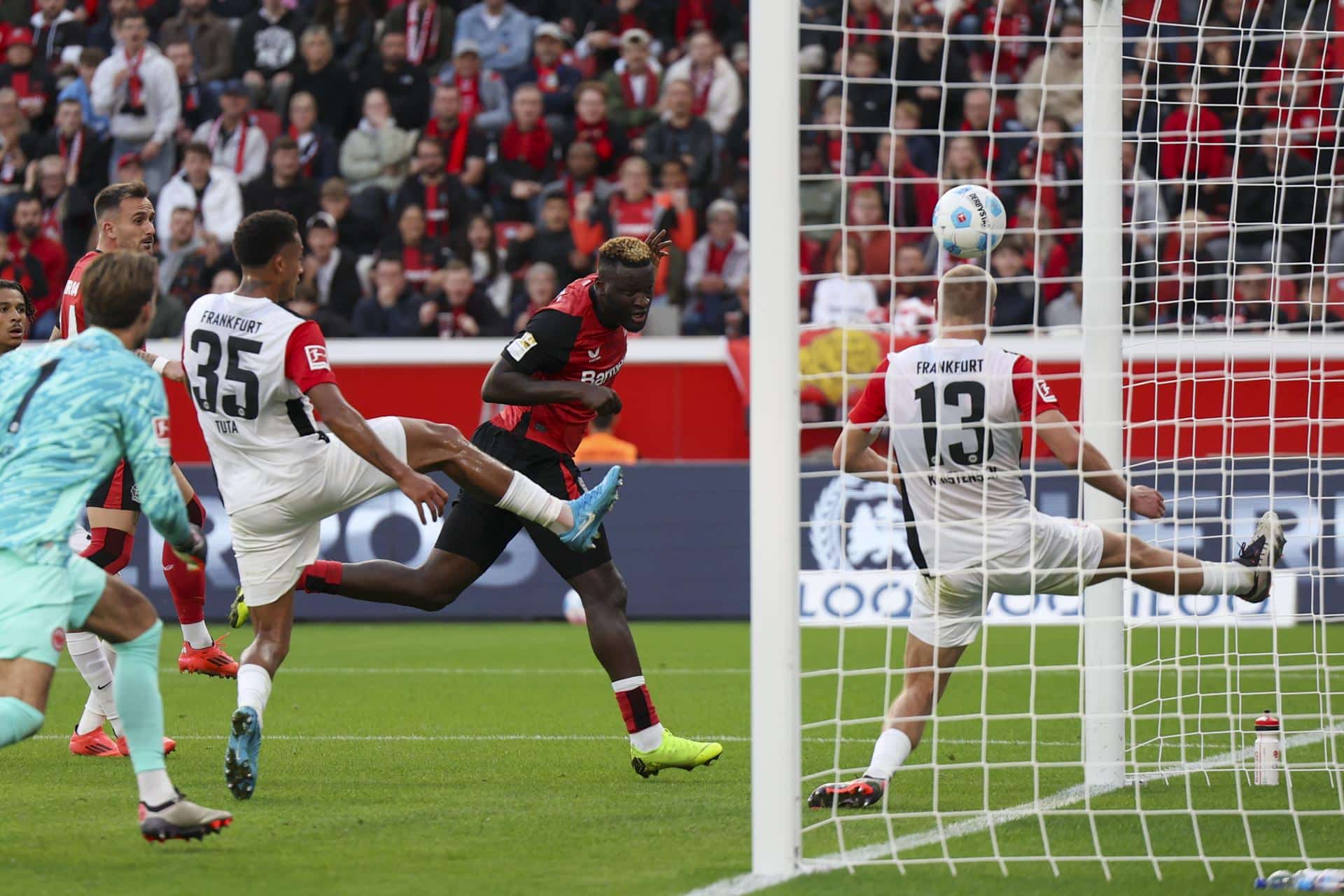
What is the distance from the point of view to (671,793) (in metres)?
7.06

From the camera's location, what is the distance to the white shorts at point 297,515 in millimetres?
6836

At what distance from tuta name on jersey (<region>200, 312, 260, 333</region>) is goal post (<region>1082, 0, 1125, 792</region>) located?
3.08m

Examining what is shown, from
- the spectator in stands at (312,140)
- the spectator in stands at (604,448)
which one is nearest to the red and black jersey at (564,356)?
the spectator in stands at (604,448)

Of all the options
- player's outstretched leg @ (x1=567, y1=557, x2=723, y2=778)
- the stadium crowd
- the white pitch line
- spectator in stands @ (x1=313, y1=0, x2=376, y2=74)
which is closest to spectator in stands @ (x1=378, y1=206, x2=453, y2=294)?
the stadium crowd

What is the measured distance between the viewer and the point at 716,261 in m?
17.9

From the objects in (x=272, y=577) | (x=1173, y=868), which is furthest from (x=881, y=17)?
(x=1173, y=868)

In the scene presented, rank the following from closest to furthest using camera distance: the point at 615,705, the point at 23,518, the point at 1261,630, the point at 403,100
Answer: the point at 23,518
the point at 615,705
the point at 1261,630
the point at 403,100

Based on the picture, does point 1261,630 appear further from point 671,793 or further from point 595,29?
point 595,29

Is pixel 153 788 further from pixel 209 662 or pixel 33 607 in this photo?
pixel 209 662

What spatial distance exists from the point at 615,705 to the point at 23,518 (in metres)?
5.24

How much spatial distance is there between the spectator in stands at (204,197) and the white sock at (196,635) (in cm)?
1088

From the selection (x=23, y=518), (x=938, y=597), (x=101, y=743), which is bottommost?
(x=101, y=743)

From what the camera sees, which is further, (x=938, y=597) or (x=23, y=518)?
(x=938, y=597)

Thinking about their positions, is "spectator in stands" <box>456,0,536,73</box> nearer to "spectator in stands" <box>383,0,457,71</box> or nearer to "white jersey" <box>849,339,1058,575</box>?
"spectator in stands" <box>383,0,457,71</box>
